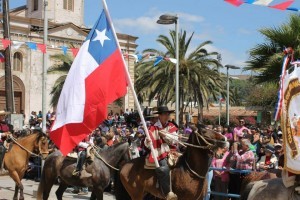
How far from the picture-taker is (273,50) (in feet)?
46.1

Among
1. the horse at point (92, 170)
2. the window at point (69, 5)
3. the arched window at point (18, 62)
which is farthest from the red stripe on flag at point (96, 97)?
the window at point (69, 5)

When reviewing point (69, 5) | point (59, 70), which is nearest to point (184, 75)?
point (59, 70)

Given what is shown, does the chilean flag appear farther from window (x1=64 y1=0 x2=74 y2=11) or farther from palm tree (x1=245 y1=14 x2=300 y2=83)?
window (x1=64 y1=0 x2=74 y2=11)

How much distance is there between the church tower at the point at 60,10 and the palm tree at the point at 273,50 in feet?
121

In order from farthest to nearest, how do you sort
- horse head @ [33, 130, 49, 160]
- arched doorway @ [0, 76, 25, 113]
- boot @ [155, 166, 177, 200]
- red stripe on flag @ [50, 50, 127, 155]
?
arched doorway @ [0, 76, 25, 113] → horse head @ [33, 130, 49, 160] → boot @ [155, 166, 177, 200] → red stripe on flag @ [50, 50, 127, 155]

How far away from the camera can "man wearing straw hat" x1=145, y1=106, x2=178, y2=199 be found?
8.81m

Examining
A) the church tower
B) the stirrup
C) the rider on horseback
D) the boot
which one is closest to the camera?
the stirrup

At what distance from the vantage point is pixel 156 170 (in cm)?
886

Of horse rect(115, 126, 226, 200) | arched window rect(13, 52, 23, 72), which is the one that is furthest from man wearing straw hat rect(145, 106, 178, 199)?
arched window rect(13, 52, 23, 72)

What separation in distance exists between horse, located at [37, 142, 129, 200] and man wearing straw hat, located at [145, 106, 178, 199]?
2.61 m

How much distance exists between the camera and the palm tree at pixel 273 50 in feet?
43.5

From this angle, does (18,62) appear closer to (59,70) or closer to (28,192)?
(59,70)

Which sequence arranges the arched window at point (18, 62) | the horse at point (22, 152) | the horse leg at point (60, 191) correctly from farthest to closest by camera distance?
the arched window at point (18, 62), the horse at point (22, 152), the horse leg at point (60, 191)

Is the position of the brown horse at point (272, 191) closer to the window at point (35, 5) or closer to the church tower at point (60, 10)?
the church tower at point (60, 10)
